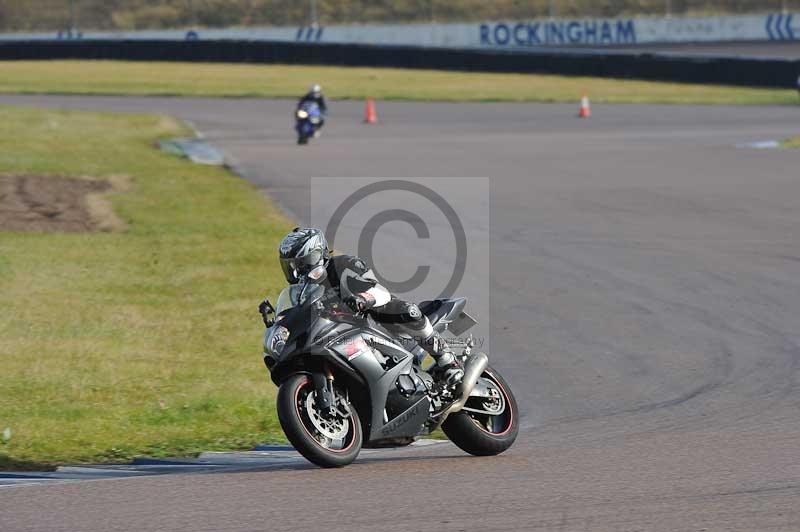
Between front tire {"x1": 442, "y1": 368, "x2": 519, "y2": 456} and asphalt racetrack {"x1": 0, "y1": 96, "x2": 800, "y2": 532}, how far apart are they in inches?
4.0

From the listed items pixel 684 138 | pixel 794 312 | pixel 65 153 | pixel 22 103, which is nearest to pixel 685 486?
pixel 794 312

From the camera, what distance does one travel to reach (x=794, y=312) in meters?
11.5

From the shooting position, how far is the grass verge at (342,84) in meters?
42.8

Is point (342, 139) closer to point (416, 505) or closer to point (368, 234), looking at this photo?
point (368, 234)

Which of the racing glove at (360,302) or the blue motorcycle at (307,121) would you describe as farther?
the blue motorcycle at (307,121)

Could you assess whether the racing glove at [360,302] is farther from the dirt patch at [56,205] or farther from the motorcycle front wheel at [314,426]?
the dirt patch at [56,205]

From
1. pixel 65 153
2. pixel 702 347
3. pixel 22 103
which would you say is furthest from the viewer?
pixel 22 103

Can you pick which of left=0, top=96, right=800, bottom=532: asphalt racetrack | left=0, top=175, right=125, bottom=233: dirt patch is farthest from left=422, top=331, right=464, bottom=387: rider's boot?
left=0, top=175, right=125, bottom=233: dirt patch

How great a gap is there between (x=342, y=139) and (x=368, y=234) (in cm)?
1408

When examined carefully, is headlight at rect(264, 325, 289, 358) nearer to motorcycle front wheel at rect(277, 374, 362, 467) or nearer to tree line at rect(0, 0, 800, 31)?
motorcycle front wheel at rect(277, 374, 362, 467)

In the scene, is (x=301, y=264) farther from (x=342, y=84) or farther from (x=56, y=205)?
(x=342, y=84)

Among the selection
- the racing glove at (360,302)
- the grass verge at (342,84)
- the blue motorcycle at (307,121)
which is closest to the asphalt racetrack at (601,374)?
the racing glove at (360,302)

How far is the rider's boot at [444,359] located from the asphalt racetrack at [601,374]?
471 mm

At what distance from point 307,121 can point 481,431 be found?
888 inches
